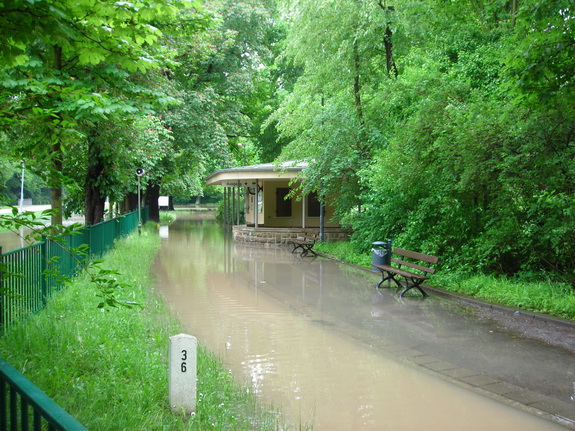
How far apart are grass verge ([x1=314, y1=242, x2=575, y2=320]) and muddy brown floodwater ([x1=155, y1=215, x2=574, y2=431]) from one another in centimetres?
77

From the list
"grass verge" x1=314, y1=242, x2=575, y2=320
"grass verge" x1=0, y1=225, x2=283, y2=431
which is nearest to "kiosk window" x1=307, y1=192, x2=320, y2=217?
"grass verge" x1=314, y1=242, x2=575, y2=320

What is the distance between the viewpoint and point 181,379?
471 centimetres

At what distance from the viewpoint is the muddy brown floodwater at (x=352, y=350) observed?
5.19 metres

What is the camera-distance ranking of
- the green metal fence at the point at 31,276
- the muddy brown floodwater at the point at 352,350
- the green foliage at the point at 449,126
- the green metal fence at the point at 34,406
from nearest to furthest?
the green metal fence at the point at 34,406, the green metal fence at the point at 31,276, the muddy brown floodwater at the point at 352,350, the green foliage at the point at 449,126

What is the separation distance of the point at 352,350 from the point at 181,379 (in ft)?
10.7

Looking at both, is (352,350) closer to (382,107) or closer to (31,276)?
(31,276)

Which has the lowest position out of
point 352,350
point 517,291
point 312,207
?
point 352,350

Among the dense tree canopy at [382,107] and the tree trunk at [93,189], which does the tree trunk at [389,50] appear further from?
the tree trunk at [93,189]

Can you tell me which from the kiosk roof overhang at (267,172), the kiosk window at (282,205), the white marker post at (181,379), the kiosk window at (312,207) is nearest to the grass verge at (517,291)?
the white marker post at (181,379)

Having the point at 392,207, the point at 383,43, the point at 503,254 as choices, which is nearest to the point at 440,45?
the point at 383,43

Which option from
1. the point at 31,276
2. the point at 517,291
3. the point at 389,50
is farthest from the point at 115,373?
the point at 389,50

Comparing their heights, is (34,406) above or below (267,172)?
below

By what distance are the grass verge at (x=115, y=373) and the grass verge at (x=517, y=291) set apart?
20.0 feet

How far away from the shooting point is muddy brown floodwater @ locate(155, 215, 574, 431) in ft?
17.0
